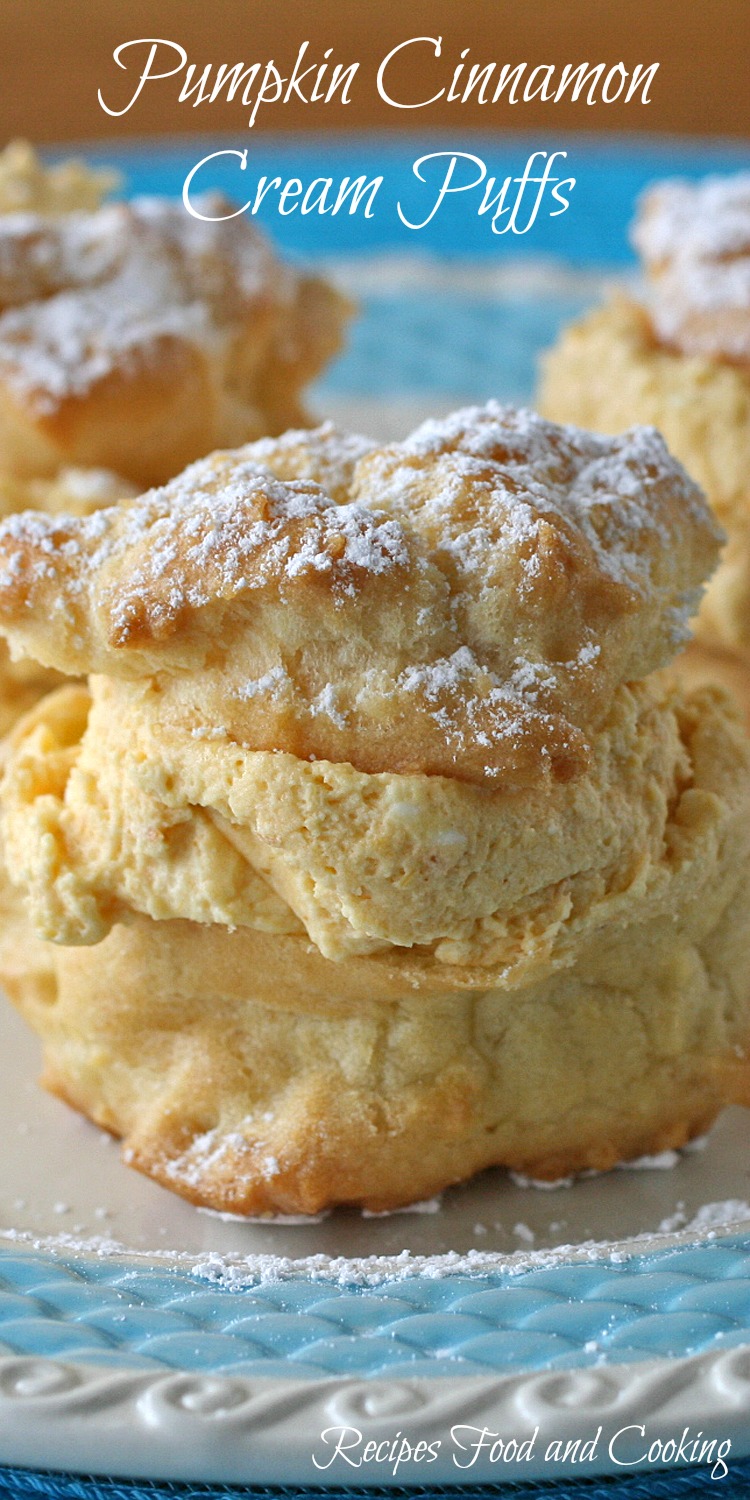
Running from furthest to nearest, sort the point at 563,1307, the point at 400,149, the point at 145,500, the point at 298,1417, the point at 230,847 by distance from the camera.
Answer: the point at 400,149
the point at 145,500
the point at 230,847
the point at 563,1307
the point at 298,1417

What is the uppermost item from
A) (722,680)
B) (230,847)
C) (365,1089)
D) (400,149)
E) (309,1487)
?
(400,149)

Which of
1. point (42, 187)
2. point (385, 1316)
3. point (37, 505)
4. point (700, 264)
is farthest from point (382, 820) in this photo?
point (42, 187)

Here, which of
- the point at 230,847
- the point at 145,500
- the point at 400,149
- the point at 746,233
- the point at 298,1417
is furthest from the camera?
the point at 400,149

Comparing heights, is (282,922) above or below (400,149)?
below

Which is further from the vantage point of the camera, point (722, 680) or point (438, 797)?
point (722, 680)

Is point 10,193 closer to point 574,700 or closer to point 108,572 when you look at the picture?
point 108,572

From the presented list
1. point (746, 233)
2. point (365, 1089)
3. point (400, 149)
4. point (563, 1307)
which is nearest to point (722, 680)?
point (746, 233)

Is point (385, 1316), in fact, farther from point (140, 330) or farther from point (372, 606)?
point (140, 330)

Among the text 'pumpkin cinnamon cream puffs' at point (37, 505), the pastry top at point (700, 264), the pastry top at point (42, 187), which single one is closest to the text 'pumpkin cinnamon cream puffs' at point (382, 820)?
the text 'pumpkin cinnamon cream puffs' at point (37, 505)

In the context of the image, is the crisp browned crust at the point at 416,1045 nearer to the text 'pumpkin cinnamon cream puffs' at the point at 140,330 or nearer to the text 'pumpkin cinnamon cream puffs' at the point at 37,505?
the text 'pumpkin cinnamon cream puffs' at the point at 37,505
